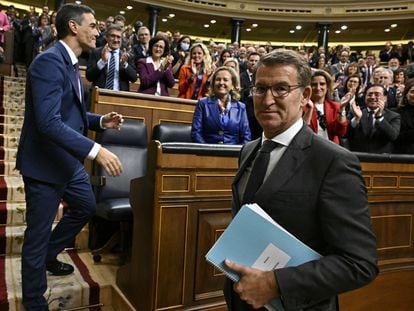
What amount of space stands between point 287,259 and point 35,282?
0.99 m

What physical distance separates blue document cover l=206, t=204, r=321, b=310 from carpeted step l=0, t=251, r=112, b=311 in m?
1.05

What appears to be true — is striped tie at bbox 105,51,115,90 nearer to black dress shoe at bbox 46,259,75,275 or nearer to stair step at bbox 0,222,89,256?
stair step at bbox 0,222,89,256

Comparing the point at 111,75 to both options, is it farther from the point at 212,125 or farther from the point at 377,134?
the point at 377,134

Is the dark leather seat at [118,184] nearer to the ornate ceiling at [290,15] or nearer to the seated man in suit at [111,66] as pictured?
the seated man in suit at [111,66]

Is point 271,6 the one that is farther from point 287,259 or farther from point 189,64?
point 287,259

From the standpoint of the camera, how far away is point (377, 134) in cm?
230

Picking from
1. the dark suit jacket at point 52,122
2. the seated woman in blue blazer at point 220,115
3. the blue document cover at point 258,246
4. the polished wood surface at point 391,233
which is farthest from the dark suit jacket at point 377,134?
the blue document cover at point 258,246

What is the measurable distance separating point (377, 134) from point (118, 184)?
1.52m

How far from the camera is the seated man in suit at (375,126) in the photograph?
2.26 m

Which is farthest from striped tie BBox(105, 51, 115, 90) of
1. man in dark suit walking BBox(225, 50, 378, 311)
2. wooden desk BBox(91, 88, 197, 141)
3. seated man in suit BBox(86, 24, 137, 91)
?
man in dark suit walking BBox(225, 50, 378, 311)

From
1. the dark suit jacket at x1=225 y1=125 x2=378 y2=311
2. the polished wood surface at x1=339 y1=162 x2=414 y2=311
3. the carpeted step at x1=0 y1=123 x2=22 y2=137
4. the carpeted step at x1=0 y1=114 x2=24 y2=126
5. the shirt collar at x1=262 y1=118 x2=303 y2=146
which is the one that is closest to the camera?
the dark suit jacket at x1=225 y1=125 x2=378 y2=311

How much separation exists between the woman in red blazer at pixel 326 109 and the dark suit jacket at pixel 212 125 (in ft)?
1.46

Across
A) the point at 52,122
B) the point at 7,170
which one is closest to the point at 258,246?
the point at 52,122

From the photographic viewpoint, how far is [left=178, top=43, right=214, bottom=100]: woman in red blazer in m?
2.93
